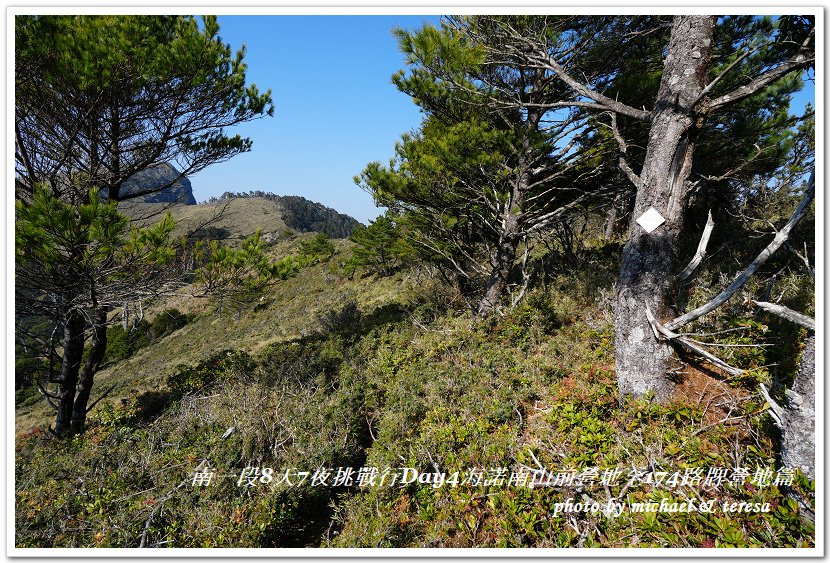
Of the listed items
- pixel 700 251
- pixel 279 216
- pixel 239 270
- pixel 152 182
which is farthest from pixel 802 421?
pixel 279 216

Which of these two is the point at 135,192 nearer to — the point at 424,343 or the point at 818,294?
the point at 424,343

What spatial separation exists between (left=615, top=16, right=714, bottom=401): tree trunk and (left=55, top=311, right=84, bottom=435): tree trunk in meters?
8.41

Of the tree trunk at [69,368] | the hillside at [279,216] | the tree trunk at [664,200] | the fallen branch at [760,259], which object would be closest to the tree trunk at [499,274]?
the tree trunk at [664,200]

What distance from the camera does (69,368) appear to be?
633 centimetres

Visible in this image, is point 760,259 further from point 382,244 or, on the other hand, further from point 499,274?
point 382,244

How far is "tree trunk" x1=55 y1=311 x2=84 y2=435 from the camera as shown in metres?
5.95

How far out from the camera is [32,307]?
488 cm

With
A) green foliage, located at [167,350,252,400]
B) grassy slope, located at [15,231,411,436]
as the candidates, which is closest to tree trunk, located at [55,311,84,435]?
green foliage, located at [167,350,252,400]

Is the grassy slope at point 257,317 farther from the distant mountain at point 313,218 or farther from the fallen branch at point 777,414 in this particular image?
the distant mountain at point 313,218

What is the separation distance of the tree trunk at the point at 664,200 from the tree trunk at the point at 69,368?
841 centimetres

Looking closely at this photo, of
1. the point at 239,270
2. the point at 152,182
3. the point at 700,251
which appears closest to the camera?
the point at 700,251

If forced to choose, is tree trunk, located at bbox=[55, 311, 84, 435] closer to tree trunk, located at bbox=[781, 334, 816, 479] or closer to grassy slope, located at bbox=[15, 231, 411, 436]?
tree trunk, located at bbox=[781, 334, 816, 479]

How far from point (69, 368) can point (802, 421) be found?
10.1m

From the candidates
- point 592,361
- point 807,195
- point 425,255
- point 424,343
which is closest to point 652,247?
point 807,195
